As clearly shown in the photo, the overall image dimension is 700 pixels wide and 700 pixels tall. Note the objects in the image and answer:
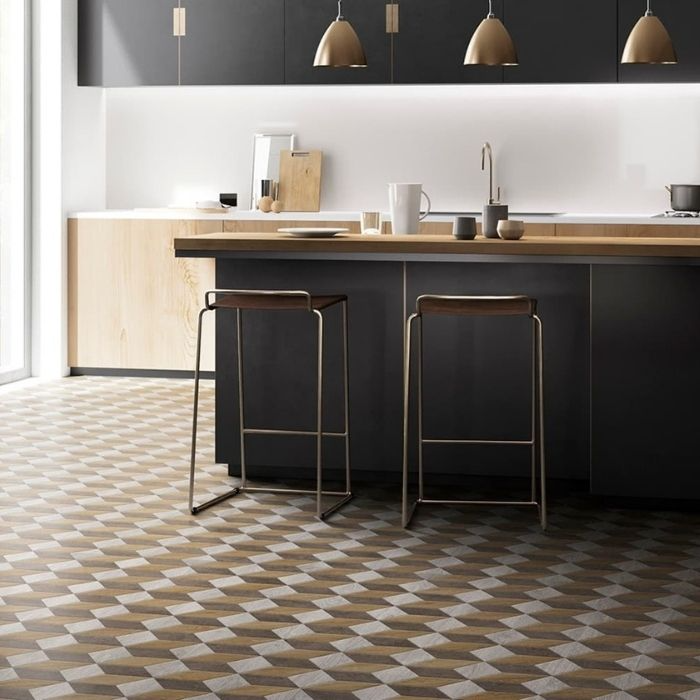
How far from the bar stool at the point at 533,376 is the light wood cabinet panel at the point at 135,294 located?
3100 mm

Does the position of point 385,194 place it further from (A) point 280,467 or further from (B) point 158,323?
(A) point 280,467

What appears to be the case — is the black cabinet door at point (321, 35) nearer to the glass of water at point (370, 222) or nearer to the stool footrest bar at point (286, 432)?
the glass of water at point (370, 222)

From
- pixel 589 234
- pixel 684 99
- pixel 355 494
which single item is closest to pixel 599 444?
pixel 355 494

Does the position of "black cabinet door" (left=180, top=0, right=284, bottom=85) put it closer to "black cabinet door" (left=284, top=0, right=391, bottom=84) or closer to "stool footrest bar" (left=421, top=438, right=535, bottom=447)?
"black cabinet door" (left=284, top=0, right=391, bottom=84)

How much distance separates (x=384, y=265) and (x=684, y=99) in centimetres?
358

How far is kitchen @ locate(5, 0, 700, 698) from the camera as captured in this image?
3.43 m

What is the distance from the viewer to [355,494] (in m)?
5.37

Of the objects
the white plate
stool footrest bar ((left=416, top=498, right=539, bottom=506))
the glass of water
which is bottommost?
stool footrest bar ((left=416, top=498, right=539, bottom=506))

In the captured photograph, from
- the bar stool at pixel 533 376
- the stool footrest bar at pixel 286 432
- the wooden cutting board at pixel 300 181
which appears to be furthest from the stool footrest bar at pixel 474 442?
the wooden cutting board at pixel 300 181

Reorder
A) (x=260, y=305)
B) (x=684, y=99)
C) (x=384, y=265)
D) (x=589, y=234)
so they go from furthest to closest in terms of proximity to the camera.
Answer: (x=684, y=99) < (x=589, y=234) < (x=384, y=265) < (x=260, y=305)

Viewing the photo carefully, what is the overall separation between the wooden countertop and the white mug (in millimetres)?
355

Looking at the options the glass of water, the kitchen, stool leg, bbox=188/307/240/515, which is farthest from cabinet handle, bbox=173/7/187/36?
stool leg, bbox=188/307/240/515

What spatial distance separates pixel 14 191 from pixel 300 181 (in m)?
1.86

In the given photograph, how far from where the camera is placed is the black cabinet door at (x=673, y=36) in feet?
24.7
